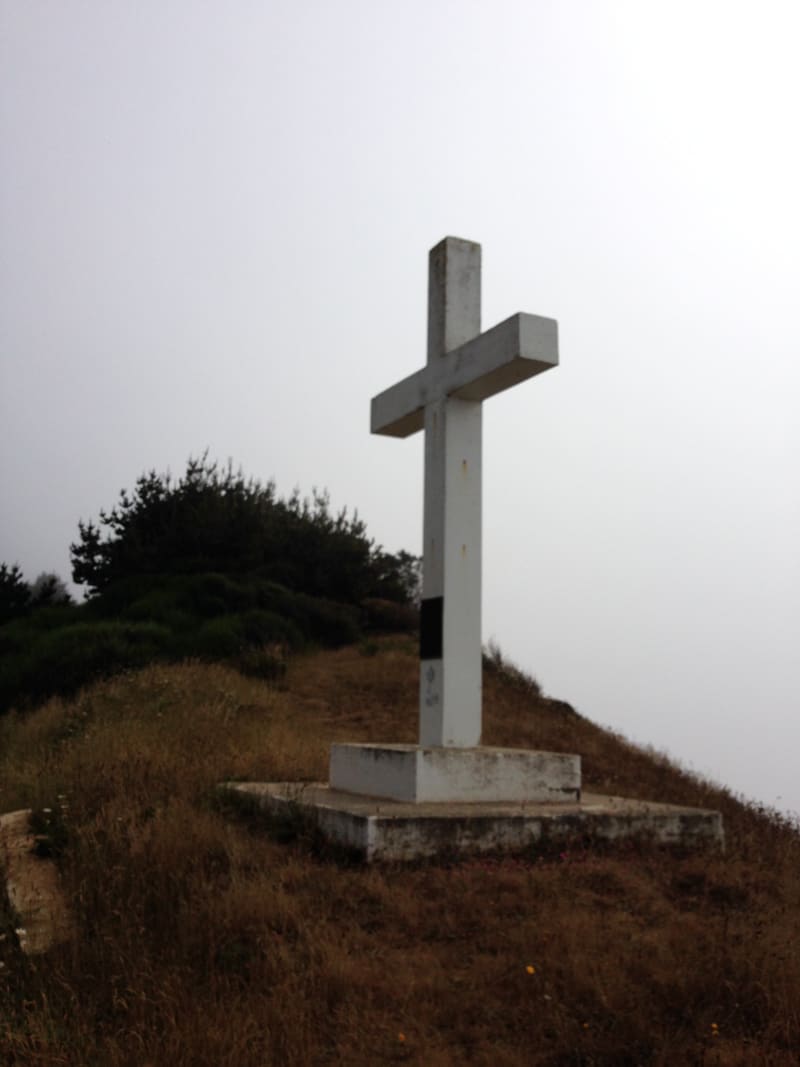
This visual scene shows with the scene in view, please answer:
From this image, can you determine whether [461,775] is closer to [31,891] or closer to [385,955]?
[385,955]

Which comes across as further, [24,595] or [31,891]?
[24,595]

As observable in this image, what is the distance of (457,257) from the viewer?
6.83 m

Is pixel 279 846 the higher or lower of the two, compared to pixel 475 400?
lower

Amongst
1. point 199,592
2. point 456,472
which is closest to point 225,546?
point 199,592

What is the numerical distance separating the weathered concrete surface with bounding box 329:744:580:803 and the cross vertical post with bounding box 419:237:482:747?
28 centimetres

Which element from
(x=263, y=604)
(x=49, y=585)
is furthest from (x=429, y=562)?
(x=49, y=585)

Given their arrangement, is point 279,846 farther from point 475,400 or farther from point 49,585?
point 49,585

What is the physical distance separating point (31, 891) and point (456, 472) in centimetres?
343

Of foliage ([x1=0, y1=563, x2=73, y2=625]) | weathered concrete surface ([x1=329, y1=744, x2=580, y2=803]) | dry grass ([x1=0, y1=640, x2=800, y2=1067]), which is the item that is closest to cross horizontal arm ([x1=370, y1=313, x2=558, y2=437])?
weathered concrete surface ([x1=329, y1=744, x2=580, y2=803])

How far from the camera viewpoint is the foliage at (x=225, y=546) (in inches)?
771

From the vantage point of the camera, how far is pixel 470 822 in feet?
16.2

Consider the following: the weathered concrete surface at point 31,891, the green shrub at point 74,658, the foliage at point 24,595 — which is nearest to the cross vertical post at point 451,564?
the weathered concrete surface at point 31,891

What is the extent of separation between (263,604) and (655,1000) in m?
14.5

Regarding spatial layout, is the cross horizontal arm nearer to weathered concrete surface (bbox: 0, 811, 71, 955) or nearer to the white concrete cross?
the white concrete cross
